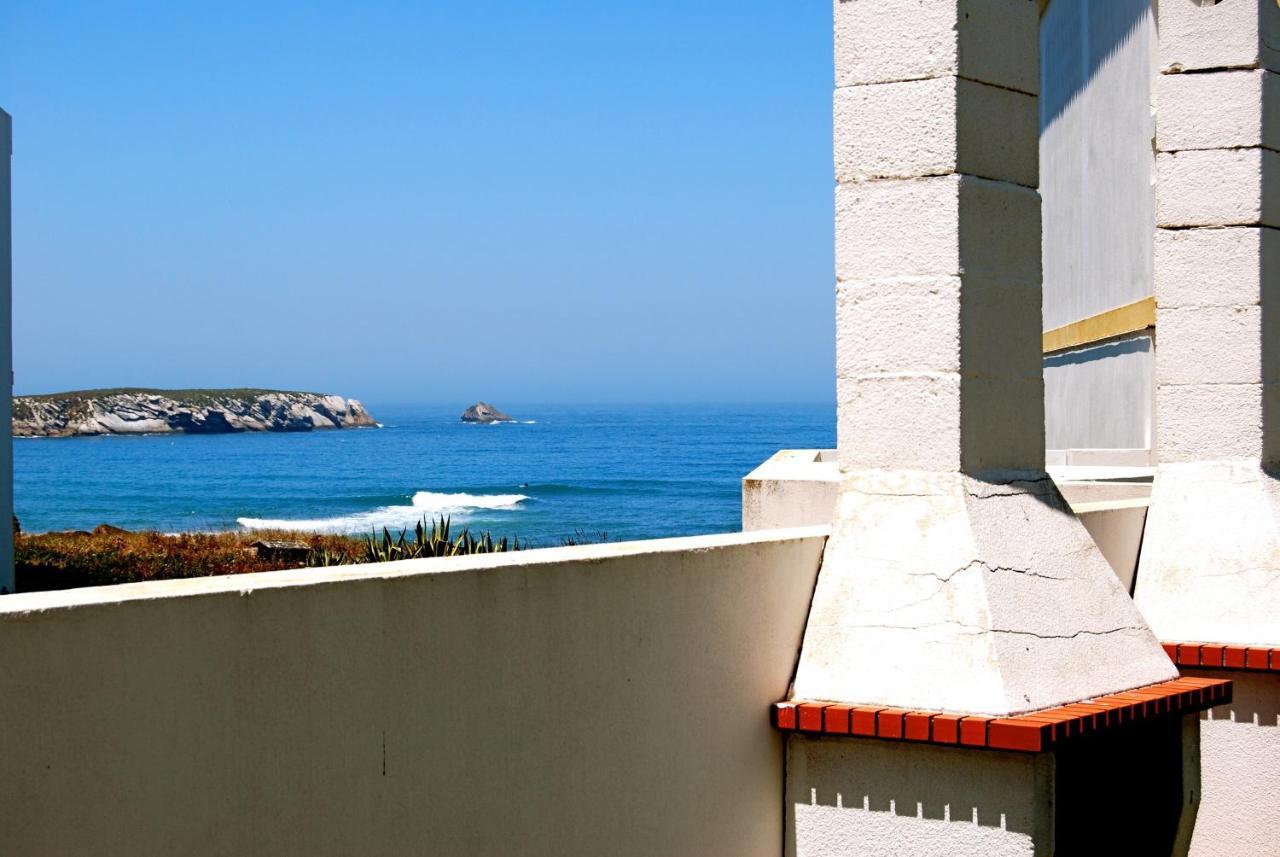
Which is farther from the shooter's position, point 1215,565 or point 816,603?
point 1215,565

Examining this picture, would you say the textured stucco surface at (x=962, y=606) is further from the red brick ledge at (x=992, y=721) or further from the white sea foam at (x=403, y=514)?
the white sea foam at (x=403, y=514)

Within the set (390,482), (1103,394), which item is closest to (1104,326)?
(1103,394)

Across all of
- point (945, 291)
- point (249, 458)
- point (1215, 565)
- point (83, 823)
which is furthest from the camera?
point (249, 458)

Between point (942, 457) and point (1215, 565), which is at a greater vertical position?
point (942, 457)

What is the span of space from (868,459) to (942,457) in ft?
0.96

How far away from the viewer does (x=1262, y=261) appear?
775 centimetres

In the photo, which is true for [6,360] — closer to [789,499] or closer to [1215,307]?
[789,499]

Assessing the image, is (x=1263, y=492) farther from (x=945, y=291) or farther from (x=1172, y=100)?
(x=945, y=291)

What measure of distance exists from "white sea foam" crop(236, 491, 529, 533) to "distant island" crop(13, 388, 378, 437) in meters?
73.2

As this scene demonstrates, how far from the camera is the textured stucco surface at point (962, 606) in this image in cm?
501

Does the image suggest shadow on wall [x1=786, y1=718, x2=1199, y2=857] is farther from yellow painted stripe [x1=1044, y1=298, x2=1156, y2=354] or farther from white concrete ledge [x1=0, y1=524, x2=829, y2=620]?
yellow painted stripe [x1=1044, y1=298, x2=1156, y2=354]

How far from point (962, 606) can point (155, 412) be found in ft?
481

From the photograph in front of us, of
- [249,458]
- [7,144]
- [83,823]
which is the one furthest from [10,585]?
[249,458]

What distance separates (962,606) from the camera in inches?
200
